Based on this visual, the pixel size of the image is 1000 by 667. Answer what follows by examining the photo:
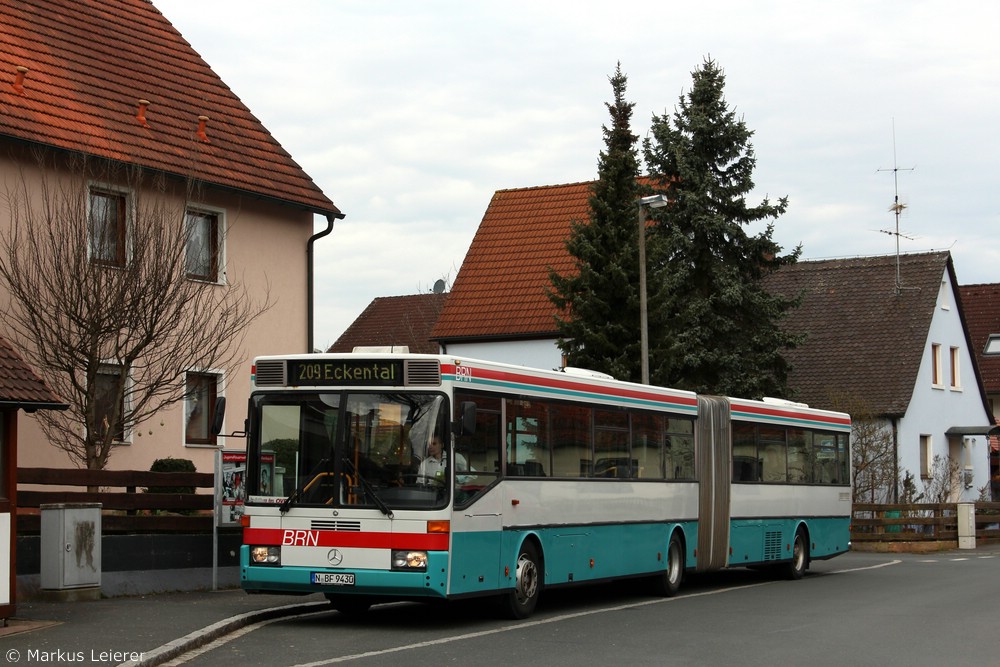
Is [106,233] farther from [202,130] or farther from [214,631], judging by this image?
[214,631]

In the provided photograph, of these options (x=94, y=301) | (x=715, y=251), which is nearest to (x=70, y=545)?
(x=94, y=301)

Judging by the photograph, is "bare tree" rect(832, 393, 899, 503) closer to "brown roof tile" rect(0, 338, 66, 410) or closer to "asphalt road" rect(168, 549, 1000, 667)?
"asphalt road" rect(168, 549, 1000, 667)

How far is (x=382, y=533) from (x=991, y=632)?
642 cm

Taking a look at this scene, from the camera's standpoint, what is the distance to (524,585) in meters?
16.3

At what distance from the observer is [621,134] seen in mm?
35844

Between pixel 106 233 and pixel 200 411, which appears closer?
pixel 106 233

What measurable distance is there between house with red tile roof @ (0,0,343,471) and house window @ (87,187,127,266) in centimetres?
13

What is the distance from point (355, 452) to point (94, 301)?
20.2 ft

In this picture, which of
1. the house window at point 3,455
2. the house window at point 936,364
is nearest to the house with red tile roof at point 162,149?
the house window at point 3,455

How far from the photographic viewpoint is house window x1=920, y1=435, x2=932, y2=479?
47875 mm

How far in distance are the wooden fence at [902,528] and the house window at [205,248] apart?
63.6 feet

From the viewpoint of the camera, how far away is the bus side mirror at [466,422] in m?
14.7

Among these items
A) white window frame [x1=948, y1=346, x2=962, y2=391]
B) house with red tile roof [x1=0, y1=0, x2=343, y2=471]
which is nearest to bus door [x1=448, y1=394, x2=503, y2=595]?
house with red tile roof [x1=0, y1=0, x2=343, y2=471]

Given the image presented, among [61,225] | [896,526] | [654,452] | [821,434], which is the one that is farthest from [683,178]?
[61,225]
